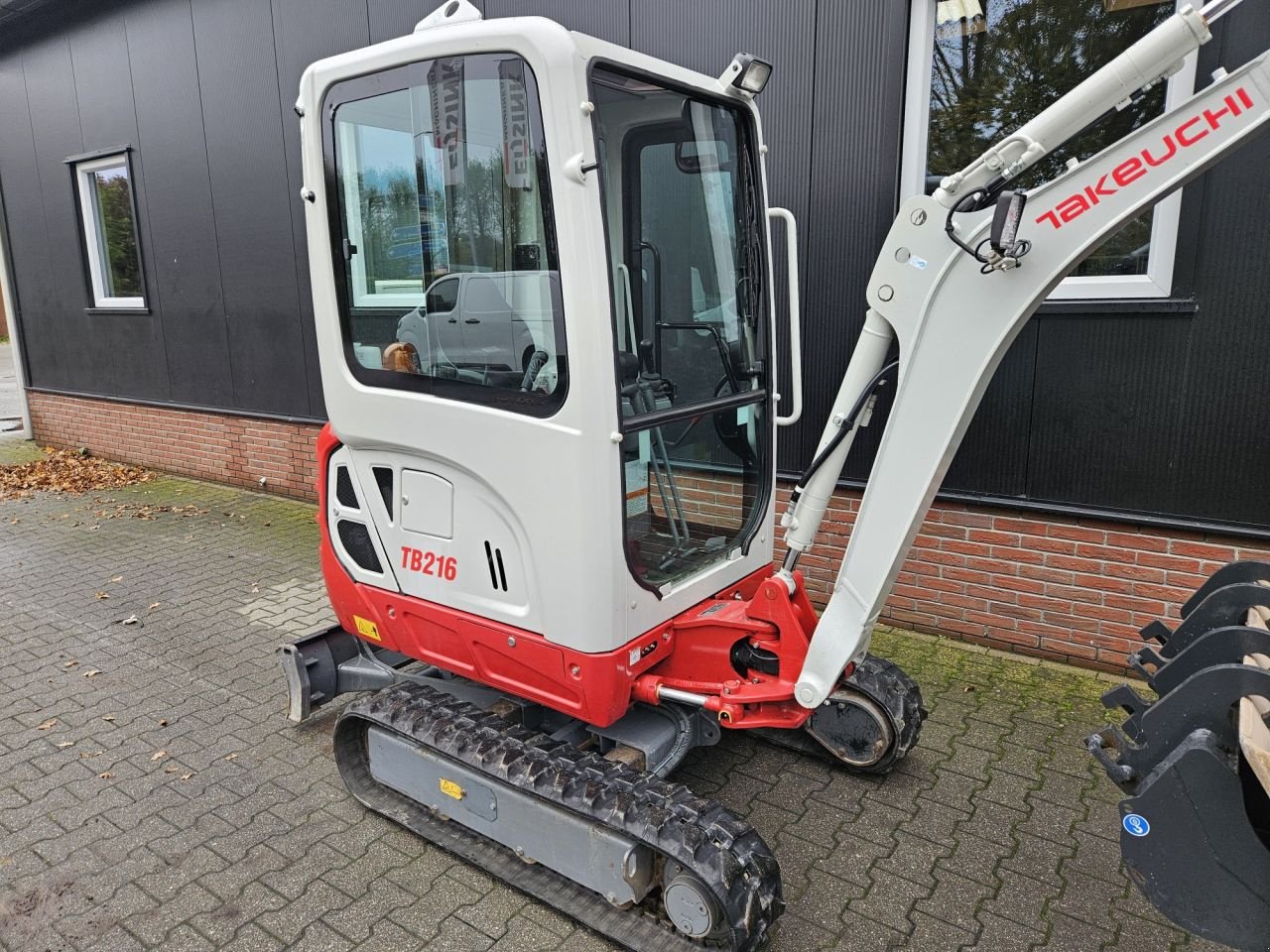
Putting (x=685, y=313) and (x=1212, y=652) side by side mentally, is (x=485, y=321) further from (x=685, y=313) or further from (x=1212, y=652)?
(x=1212, y=652)

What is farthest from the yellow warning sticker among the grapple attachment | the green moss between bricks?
the green moss between bricks

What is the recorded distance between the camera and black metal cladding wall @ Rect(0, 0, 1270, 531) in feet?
12.5

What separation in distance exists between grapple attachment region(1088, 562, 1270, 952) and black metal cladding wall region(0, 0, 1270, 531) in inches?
93.4

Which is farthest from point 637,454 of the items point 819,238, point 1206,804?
point 819,238

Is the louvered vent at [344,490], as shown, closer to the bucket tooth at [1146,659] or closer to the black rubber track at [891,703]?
the black rubber track at [891,703]

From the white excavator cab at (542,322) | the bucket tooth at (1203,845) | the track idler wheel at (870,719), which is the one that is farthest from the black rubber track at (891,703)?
the bucket tooth at (1203,845)

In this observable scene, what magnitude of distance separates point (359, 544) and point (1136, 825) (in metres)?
2.62

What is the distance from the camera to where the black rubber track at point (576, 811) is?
239 centimetres

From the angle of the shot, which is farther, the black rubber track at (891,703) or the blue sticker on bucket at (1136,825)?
the black rubber track at (891,703)

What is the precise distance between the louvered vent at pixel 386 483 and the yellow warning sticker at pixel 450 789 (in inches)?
36.9

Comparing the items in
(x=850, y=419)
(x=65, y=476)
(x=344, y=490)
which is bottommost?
(x=65, y=476)

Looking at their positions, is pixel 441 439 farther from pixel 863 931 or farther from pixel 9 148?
pixel 9 148

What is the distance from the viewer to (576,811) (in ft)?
8.58

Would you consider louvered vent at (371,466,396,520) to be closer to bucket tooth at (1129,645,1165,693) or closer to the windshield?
the windshield
